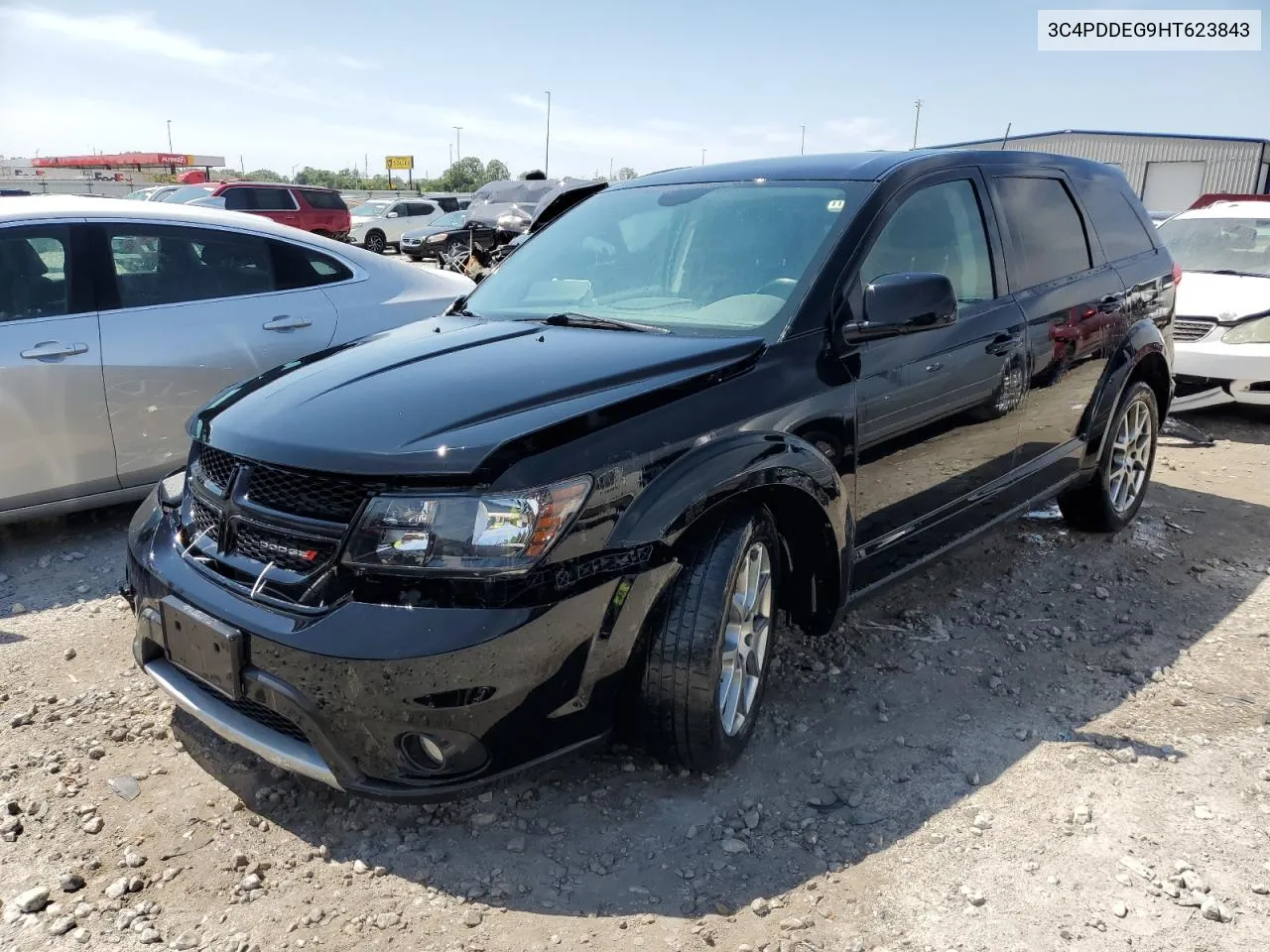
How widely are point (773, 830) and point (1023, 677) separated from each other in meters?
1.37

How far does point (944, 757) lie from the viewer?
2.97 metres

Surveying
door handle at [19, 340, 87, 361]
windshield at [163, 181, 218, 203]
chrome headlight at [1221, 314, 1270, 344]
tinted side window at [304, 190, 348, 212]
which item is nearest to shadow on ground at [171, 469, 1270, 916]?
door handle at [19, 340, 87, 361]

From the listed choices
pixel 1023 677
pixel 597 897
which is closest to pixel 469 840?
pixel 597 897

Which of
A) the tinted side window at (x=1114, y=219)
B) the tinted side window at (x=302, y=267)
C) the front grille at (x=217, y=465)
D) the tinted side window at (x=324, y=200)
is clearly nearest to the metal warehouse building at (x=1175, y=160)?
the tinted side window at (x=324, y=200)

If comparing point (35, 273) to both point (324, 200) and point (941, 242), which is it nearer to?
point (941, 242)

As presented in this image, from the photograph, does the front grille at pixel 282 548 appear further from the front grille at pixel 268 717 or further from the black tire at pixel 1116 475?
the black tire at pixel 1116 475

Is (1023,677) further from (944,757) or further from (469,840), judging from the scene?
(469,840)

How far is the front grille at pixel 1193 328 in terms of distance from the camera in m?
7.45

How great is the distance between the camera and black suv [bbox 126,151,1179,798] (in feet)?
7.32

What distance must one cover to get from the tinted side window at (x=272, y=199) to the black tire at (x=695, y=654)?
23.8 m

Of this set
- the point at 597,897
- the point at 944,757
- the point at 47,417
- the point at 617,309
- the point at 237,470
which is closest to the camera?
the point at 597,897

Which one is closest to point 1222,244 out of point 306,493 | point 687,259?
point 687,259

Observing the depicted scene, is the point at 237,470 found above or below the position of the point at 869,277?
below

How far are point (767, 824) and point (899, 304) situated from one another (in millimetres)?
1535
